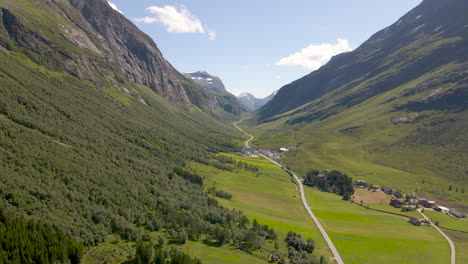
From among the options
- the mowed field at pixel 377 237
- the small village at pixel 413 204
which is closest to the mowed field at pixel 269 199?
the mowed field at pixel 377 237

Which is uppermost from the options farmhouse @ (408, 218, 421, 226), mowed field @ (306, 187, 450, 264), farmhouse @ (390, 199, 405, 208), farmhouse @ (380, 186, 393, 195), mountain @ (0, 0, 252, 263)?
farmhouse @ (380, 186, 393, 195)

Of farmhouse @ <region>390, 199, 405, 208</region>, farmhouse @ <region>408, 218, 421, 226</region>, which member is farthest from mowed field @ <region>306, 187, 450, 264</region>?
farmhouse @ <region>390, 199, 405, 208</region>

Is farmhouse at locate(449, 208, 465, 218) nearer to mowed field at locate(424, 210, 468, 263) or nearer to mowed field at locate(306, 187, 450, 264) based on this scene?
mowed field at locate(424, 210, 468, 263)

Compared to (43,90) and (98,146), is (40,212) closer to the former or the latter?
(98,146)

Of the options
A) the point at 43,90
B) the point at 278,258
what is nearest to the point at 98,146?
the point at 43,90

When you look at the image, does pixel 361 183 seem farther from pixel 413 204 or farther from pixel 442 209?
pixel 442 209

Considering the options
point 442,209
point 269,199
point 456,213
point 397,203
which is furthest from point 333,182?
point 456,213
